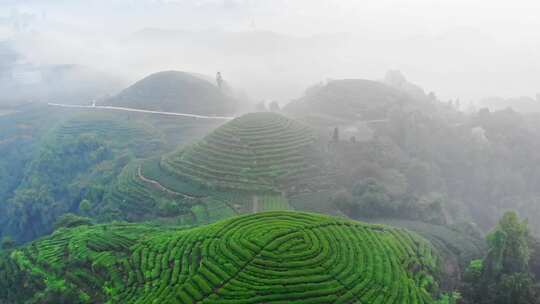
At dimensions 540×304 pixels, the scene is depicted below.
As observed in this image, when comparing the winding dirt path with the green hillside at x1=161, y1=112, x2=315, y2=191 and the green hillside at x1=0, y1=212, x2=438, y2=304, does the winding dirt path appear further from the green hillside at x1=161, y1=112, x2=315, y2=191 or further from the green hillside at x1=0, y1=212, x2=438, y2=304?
the green hillside at x1=0, y1=212, x2=438, y2=304

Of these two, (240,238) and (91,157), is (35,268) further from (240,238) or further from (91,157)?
(91,157)

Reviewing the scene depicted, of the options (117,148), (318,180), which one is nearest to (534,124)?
(318,180)

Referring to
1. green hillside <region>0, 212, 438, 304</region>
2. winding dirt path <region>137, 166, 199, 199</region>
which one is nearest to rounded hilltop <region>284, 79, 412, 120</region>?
winding dirt path <region>137, 166, 199, 199</region>

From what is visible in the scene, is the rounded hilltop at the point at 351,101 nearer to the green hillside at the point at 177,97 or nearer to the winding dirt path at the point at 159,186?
the green hillside at the point at 177,97

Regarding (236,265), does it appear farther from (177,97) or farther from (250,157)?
(177,97)

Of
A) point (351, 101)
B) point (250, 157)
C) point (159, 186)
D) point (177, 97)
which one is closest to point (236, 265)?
point (250, 157)
